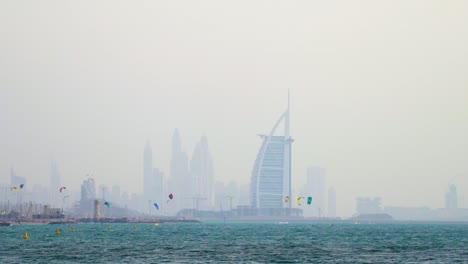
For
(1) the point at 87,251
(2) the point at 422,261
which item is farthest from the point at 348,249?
(1) the point at 87,251

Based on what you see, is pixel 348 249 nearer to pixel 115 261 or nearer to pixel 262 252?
pixel 262 252

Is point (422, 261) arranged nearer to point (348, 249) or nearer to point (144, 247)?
point (348, 249)

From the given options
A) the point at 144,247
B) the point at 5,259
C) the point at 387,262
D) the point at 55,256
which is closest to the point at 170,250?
the point at 144,247

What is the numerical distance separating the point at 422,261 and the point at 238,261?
2270cm

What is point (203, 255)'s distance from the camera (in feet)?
362

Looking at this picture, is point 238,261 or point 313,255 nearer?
point 238,261

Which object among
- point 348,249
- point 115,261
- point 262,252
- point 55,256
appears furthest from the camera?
point 348,249

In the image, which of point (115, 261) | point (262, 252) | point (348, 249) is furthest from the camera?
point (348, 249)

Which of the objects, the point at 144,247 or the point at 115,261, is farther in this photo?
the point at 144,247

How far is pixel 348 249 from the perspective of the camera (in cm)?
12812

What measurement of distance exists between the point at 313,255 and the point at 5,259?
1584 inches

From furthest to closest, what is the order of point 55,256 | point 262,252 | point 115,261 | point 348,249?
point 348,249, point 262,252, point 55,256, point 115,261

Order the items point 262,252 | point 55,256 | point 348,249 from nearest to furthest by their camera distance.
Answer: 1. point 55,256
2. point 262,252
3. point 348,249

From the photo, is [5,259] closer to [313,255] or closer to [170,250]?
[170,250]
